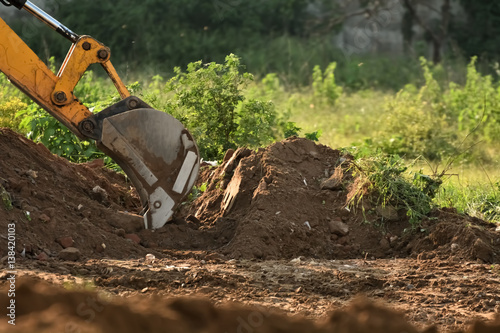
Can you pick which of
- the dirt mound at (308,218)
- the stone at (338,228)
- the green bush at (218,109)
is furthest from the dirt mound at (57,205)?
the stone at (338,228)

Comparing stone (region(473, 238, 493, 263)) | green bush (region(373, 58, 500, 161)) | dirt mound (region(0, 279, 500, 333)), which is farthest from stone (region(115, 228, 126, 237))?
green bush (region(373, 58, 500, 161))

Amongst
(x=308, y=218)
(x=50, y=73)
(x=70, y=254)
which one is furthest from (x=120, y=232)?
(x=308, y=218)

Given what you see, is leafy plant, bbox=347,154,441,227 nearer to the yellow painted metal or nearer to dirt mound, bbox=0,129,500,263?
dirt mound, bbox=0,129,500,263

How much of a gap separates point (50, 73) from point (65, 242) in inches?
47.1

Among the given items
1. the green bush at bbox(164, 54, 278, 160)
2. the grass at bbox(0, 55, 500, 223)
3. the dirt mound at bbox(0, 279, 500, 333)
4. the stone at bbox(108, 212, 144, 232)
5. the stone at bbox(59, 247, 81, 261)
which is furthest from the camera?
the green bush at bbox(164, 54, 278, 160)

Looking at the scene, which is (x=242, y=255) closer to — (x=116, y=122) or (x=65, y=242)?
(x=65, y=242)

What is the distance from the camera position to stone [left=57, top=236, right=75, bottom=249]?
5078mm

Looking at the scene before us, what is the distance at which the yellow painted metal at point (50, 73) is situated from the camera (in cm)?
525

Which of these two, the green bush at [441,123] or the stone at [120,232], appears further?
the green bush at [441,123]

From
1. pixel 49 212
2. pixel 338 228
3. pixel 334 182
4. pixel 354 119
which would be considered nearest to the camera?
pixel 49 212

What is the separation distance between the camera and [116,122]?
5.51 m

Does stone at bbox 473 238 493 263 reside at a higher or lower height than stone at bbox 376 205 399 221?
lower

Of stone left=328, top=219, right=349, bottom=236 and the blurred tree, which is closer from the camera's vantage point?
stone left=328, top=219, right=349, bottom=236

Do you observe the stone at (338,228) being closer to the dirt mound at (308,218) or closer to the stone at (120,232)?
the dirt mound at (308,218)
